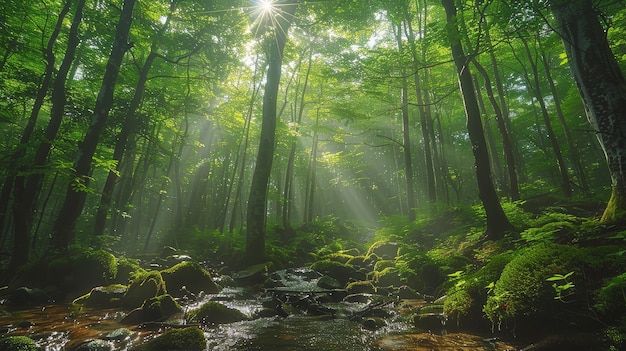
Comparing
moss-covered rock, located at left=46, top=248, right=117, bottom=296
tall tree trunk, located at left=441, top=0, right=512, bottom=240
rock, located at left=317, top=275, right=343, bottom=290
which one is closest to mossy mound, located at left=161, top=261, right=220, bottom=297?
moss-covered rock, located at left=46, top=248, right=117, bottom=296

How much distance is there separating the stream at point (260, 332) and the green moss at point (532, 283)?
42cm

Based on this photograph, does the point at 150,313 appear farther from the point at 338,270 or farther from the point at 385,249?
the point at 385,249

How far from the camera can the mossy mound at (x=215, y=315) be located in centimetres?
457

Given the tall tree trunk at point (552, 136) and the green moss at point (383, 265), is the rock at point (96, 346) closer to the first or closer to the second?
the green moss at point (383, 265)

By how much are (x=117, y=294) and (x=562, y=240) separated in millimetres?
8483

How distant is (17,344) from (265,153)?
816 centimetres

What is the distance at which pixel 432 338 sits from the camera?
3725 mm

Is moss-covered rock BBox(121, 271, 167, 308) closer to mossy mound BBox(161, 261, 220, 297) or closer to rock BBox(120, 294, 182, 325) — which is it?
rock BBox(120, 294, 182, 325)

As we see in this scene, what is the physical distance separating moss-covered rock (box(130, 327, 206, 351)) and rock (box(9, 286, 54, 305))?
14.8ft

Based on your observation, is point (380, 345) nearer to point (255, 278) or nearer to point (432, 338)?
point (432, 338)

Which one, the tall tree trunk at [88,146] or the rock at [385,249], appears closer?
the tall tree trunk at [88,146]

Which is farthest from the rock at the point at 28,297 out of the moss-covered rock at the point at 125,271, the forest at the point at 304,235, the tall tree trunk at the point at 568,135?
the tall tree trunk at the point at 568,135

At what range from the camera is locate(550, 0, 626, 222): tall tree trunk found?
4.64 metres

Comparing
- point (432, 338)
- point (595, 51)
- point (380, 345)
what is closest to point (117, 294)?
point (380, 345)
